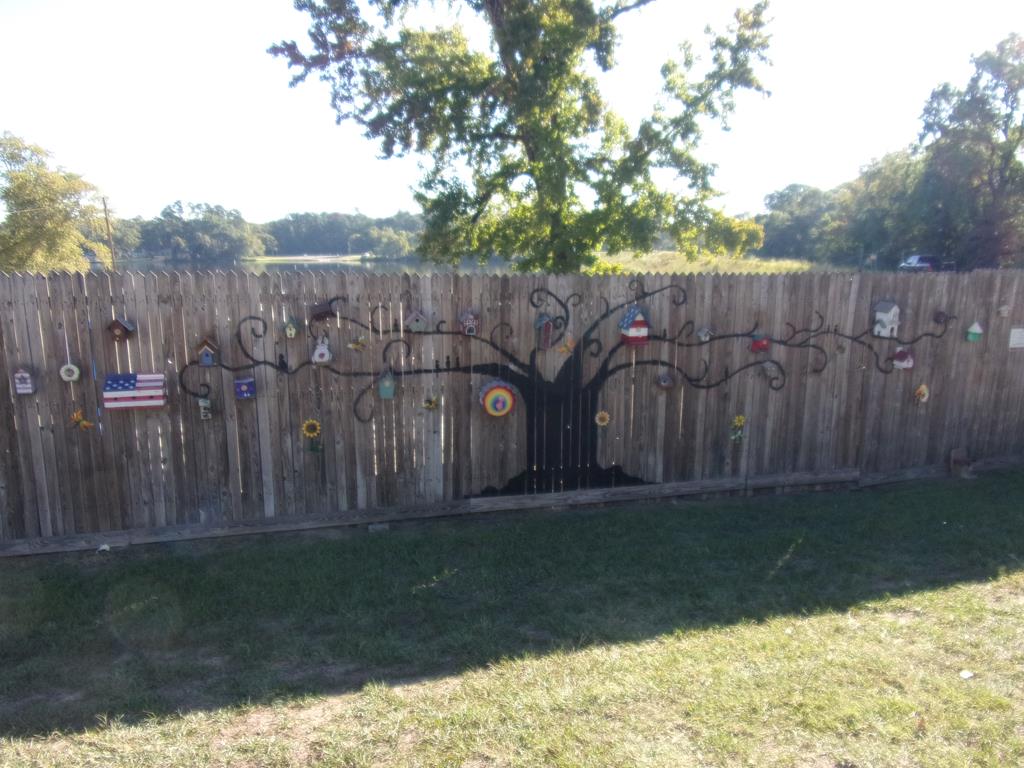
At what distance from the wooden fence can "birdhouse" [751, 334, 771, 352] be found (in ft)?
0.09

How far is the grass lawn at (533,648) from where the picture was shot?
2885 millimetres

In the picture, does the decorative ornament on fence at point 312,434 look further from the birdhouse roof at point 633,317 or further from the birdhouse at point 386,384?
the birdhouse roof at point 633,317

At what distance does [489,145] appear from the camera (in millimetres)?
13727

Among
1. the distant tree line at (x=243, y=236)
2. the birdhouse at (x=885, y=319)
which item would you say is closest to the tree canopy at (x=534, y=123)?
the birdhouse at (x=885, y=319)

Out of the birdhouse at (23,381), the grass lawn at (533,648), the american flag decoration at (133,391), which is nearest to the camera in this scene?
the grass lawn at (533,648)

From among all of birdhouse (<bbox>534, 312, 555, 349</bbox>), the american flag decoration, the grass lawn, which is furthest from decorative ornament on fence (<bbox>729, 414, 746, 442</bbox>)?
the american flag decoration

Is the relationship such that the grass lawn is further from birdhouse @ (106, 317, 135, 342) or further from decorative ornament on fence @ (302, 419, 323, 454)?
birdhouse @ (106, 317, 135, 342)

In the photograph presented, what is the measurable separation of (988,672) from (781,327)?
3.35 meters

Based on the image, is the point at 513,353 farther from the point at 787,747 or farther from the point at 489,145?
the point at 489,145

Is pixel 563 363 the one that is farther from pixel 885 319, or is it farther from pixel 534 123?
pixel 534 123

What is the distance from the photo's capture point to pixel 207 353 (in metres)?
A: 4.95

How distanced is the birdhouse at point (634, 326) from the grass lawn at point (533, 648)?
4.87 ft

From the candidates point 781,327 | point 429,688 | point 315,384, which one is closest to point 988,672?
point 429,688

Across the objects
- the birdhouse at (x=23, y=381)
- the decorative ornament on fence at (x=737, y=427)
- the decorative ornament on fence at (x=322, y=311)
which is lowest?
the decorative ornament on fence at (x=737, y=427)
